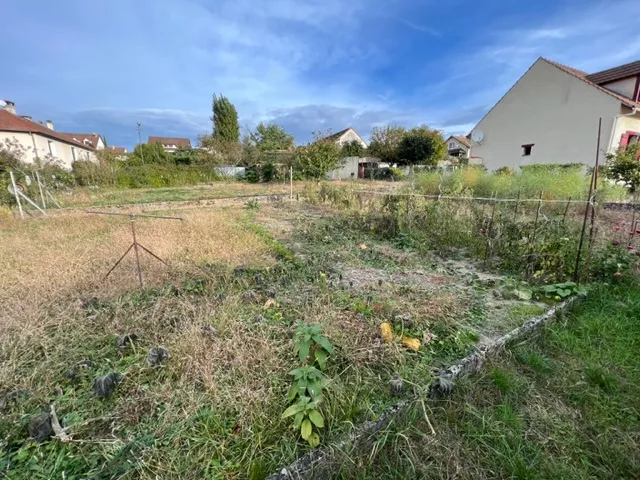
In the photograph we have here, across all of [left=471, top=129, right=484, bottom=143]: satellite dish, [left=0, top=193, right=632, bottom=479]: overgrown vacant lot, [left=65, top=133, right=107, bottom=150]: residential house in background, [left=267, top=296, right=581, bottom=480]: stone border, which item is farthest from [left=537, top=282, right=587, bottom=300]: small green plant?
[left=65, top=133, right=107, bottom=150]: residential house in background

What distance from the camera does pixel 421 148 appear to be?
2188 centimetres

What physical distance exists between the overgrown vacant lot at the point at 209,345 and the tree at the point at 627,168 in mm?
7857

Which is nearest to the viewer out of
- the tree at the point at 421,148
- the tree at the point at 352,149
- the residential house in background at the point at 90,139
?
the tree at the point at 421,148

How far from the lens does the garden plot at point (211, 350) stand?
148 centimetres

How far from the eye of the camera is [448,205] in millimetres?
5793

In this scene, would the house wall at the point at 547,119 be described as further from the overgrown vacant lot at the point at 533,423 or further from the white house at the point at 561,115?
the overgrown vacant lot at the point at 533,423

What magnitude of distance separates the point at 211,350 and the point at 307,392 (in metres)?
0.83

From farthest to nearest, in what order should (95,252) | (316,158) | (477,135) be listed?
(316,158), (477,135), (95,252)

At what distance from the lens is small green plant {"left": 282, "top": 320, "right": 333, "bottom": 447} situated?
150 centimetres

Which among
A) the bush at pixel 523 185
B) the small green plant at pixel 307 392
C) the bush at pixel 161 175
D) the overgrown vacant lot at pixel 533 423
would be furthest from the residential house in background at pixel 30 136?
the overgrown vacant lot at pixel 533 423

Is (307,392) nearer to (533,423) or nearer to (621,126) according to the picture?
(533,423)

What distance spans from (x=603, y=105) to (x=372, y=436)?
50.7 feet

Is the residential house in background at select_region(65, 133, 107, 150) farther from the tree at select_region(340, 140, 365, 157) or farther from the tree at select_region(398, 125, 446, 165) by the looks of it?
the tree at select_region(398, 125, 446, 165)

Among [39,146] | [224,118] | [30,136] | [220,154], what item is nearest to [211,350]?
[220,154]
